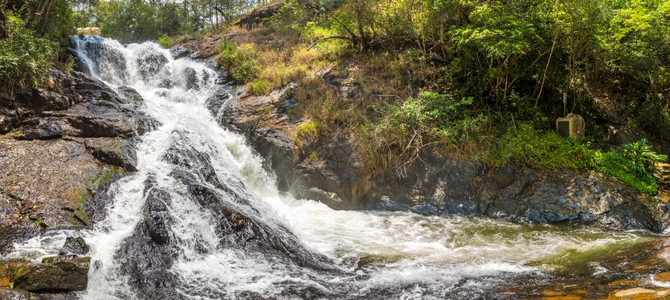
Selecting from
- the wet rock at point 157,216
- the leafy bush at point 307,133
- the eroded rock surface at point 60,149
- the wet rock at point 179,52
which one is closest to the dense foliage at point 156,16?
the wet rock at point 179,52

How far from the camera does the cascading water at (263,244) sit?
472 centimetres

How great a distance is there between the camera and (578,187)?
7.70m

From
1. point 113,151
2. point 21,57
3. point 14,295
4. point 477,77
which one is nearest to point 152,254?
point 14,295

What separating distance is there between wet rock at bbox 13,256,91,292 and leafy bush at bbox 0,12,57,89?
607 cm

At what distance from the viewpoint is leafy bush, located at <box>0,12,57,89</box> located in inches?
315

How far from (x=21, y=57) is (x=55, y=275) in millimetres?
6875

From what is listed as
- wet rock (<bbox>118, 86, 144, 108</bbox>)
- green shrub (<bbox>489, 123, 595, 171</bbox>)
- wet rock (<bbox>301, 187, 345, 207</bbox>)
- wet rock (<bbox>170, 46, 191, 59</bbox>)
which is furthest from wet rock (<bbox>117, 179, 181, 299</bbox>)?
wet rock (<bbox>170, 46, 191, 59</bbox>)

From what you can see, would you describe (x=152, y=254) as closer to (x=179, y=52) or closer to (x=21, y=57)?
(x=21, y=57)

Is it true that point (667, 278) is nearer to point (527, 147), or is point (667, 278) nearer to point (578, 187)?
point (578, 187)

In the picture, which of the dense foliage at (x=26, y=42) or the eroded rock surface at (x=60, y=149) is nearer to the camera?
the eroded rock surface at (x=60, y=149)

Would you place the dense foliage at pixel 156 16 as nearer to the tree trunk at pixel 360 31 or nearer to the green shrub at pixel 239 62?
the green shrub at pixel 239 62

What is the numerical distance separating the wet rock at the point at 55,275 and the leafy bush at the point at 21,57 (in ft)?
19.9

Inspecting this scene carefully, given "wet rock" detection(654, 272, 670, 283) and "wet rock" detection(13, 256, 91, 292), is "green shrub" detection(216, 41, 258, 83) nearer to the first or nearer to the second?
"wet rock" detection(13, 256, 91, 292)

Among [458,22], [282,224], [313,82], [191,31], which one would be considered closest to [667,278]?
[282,224]
